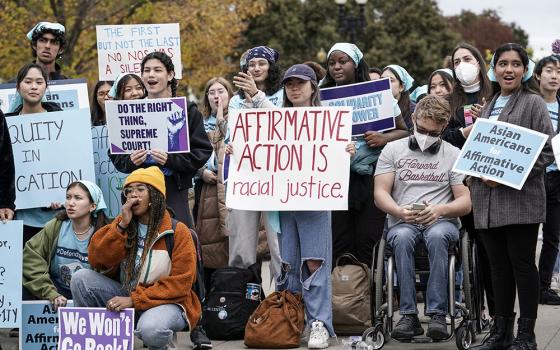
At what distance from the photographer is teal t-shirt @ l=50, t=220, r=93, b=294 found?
26.1ft

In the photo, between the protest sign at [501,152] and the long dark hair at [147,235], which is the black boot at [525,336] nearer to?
the protest sign at [501,152]

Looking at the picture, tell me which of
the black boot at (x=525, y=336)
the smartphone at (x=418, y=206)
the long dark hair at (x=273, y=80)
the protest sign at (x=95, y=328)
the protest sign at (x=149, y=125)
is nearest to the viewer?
the protest sign at (x=95, y=328)

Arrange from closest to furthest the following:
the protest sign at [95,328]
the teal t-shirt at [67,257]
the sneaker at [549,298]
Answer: the protest sign at [95,328]
the teal t-shirt at [67,257]
the sneaker at [549,298]

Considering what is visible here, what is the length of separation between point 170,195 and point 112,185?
34.0 inches

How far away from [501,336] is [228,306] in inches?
78.8

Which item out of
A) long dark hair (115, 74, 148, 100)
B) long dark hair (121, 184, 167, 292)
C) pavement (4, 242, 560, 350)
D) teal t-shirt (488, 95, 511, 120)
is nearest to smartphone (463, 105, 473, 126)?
teal t-shirt (488, 95, 511, 120)

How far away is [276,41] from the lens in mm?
48062

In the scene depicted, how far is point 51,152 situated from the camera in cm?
859

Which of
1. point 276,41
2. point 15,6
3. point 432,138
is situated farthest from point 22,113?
point 276,41

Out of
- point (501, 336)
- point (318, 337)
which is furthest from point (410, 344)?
point (501, 336)

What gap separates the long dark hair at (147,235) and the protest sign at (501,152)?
1869mm

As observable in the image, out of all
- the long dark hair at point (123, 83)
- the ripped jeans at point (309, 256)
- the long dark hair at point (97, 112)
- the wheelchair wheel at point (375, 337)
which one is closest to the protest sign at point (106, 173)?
the long dark hair at point (97, 112)

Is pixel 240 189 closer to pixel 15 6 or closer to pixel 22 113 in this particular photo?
pixel 22 113

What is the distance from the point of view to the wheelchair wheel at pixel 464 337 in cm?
762
